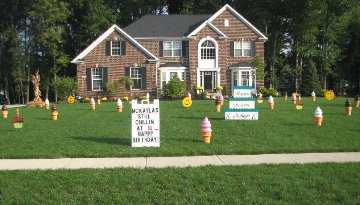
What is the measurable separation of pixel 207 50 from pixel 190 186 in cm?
3059

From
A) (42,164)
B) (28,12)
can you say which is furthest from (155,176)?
(28,12)

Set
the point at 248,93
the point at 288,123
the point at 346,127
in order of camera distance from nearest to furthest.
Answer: the point at 346,127, the point at 288,123, the point at 248,93

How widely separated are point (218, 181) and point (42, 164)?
3.97 meters

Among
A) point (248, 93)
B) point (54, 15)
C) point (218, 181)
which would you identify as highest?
point (54, 15)

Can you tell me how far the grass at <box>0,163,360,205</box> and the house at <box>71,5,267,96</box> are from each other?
27892 millimetres

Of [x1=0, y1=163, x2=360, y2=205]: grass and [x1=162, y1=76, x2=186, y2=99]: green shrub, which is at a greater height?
[x1=162, y1=76, x2=186, y2=99]: green shrub

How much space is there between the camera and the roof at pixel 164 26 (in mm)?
36938

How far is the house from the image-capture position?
115ft

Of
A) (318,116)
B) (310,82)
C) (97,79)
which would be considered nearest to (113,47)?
(97,79)

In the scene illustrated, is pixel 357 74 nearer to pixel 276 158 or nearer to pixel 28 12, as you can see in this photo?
pixel 28 12

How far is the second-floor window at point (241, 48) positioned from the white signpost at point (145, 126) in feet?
89.8

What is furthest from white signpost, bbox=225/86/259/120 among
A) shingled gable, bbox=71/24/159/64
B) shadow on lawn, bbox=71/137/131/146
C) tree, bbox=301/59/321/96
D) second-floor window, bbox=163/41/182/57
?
tree, bbox=301/59/321/96

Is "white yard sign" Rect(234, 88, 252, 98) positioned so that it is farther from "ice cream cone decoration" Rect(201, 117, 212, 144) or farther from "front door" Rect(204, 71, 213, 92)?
"front door" Rect(204, 71, 213, 92)

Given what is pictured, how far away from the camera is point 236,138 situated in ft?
37.3
